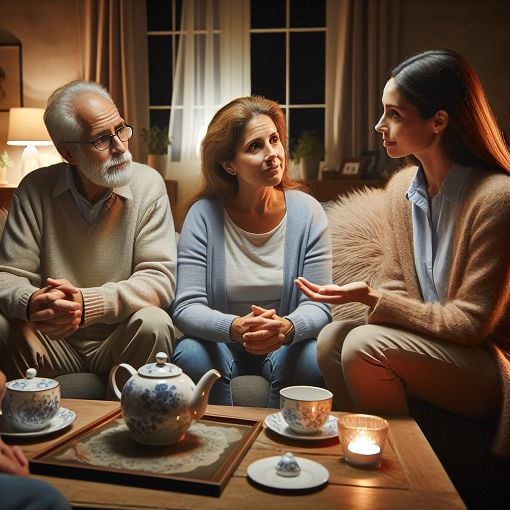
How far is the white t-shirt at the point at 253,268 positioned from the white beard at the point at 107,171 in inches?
13.2

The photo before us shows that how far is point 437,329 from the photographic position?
1552mm

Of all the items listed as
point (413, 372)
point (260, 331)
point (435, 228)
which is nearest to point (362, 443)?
point (413, 372)

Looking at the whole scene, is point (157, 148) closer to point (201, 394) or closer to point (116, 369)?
point (116, 369)

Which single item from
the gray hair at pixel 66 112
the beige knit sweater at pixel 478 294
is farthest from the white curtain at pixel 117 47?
the beige knit sweater at pixel 478 294

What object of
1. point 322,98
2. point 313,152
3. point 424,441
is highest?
point 322,98

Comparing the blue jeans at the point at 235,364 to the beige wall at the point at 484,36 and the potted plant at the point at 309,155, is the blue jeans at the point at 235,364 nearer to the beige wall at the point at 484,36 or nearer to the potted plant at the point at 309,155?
the potted plant at the point at 309,155

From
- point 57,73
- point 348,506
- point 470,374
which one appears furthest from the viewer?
point 57,73

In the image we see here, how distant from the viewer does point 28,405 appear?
125 centimetres

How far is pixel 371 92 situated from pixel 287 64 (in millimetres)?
710

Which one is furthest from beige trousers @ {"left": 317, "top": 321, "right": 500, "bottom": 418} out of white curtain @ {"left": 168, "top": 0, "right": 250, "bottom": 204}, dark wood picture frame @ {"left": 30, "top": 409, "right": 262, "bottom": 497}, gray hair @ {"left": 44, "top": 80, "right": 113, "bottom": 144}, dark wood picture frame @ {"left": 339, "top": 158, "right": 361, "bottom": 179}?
white curtain @ {"left": 168, "top": 0, "right": 250, "bottom": 204}

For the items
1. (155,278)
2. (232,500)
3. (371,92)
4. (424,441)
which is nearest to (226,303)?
(155,278)

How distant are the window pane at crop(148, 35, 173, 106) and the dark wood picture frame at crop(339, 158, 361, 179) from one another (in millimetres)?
1408

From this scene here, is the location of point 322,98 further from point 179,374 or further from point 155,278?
point 179,374

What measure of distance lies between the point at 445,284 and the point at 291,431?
0.59 m
